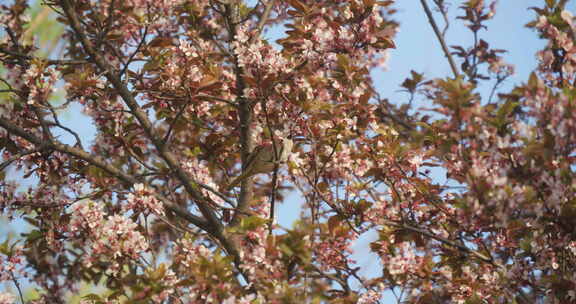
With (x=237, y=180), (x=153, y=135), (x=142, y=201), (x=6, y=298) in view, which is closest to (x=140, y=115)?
(x=153, y=135)

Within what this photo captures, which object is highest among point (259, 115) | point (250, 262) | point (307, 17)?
point (307, 17)

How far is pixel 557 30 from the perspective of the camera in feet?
12.2

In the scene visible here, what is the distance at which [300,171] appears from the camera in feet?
13.0

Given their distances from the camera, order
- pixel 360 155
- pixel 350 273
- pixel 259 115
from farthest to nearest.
Answer: pixel 259 115, pixel 360 155, pixel 350 273

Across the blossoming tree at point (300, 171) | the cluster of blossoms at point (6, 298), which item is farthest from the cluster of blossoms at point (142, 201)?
the cluster of blossoms at point (6, 298)

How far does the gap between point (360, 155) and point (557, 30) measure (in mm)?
1470

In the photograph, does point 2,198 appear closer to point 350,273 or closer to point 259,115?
point 259,115

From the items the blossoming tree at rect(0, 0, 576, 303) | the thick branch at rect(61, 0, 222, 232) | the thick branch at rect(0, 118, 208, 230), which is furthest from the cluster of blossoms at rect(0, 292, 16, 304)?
the thick branch at rect(61, 0, 222, 232)

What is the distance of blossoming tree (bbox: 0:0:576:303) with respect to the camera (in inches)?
118

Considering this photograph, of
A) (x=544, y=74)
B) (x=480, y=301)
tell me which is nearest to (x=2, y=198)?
(x=480, y=301)

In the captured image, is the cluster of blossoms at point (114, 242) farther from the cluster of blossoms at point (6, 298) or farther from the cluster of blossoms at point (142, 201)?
the cluster of blossoms at point (6, 298)

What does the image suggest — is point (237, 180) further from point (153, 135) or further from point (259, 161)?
point (153, 135)

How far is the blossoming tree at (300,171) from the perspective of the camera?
299cm

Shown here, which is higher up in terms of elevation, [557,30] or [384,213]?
[557,30]
